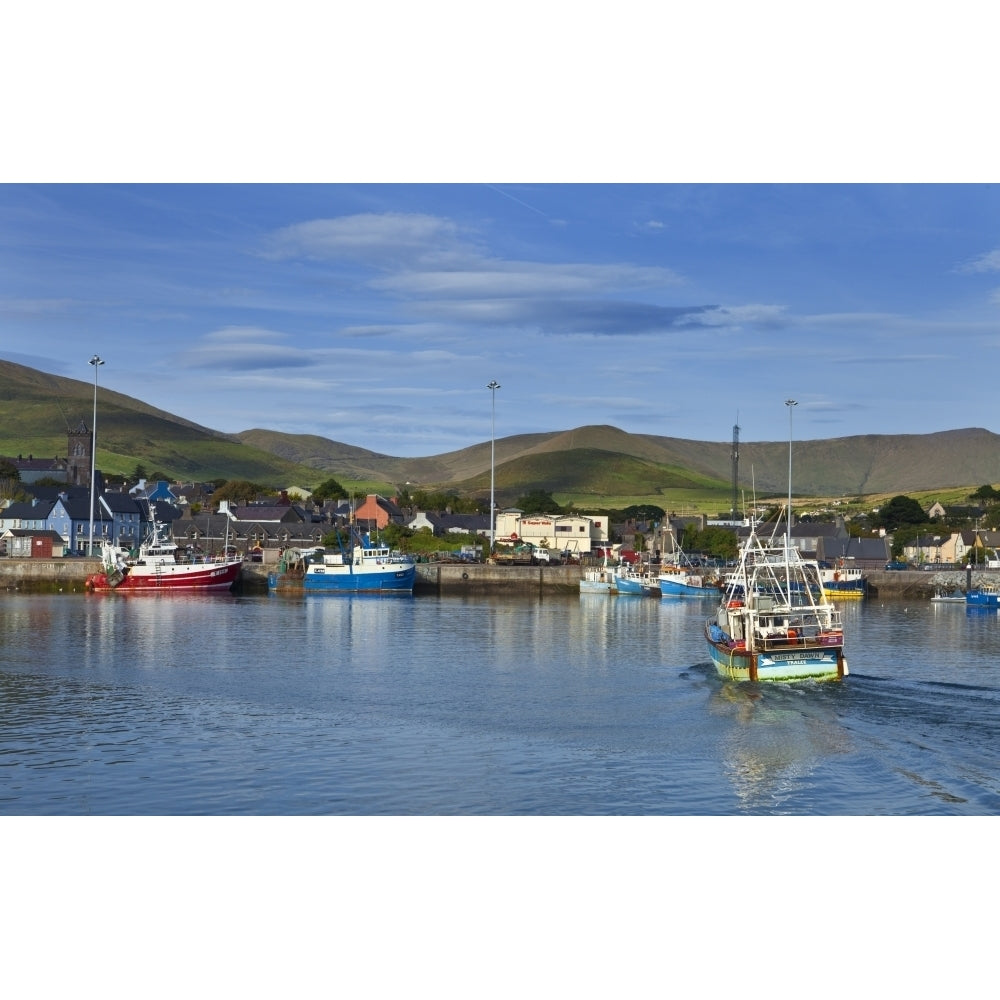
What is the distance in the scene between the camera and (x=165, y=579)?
2436 inches

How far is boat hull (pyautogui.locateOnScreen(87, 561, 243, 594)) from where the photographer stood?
61.6 m

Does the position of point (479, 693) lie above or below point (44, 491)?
below

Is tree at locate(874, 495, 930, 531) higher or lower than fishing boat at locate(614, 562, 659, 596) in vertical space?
higher

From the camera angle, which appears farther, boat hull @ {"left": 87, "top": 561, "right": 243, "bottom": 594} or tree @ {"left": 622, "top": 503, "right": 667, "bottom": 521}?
tree @ {"left": 622, "top": 503, "right": 667, "bottom": 521}

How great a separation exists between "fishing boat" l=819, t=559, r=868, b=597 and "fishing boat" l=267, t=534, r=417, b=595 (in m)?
22.2

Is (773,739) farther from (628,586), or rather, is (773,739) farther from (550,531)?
(550,531)

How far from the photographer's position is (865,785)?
50.9 feet

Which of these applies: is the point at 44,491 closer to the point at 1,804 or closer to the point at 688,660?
the point at 688,660

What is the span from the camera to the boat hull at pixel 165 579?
61.6 m

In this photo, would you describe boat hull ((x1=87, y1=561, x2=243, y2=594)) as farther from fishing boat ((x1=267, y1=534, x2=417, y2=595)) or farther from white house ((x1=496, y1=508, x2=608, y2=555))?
white house ((x1=496, y1=508, x2=608, y2=555))

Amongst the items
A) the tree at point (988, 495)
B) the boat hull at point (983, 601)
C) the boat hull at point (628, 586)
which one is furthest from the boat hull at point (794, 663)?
the tree at point (988, 495)

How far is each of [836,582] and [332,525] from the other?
35201 millimetres

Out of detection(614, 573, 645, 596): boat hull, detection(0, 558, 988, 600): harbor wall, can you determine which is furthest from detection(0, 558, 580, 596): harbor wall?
detection(614, 573, 645, 596): boat hull
